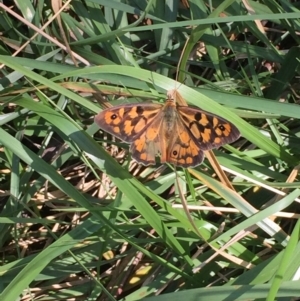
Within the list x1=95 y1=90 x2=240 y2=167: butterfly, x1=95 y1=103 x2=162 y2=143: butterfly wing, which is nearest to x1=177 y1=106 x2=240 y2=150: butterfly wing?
x1=95 y1=90 x2=240 y2=167: butterfly

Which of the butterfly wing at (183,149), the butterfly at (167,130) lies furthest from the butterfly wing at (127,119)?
the butterfly wing at (183,149)

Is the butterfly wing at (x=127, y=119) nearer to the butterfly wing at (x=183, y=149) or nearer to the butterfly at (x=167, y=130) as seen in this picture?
the butterfly at (x=167, y=130)

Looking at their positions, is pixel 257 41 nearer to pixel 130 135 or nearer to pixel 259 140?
pixel 259 140

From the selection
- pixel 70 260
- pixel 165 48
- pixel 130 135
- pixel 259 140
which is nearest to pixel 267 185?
pixel 259 140

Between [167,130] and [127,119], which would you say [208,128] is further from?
[127,119]

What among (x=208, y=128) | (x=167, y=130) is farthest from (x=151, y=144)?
(x=208, y=128)

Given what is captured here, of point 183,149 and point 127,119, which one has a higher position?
point 127,119

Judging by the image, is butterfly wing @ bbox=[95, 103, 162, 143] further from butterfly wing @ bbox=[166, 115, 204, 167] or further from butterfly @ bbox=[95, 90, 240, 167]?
butterfly wing @ bbox=[166, 115, 204, 167]

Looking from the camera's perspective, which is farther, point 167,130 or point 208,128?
point 167,130
